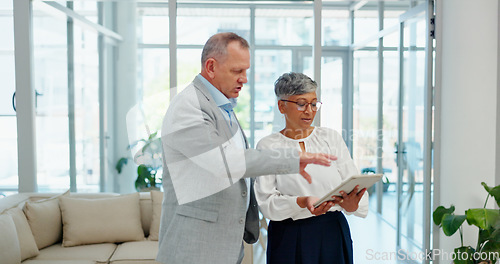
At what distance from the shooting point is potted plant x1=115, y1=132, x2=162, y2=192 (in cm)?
371

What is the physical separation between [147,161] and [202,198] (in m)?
2.27

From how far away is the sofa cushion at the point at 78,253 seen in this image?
3.16 metres

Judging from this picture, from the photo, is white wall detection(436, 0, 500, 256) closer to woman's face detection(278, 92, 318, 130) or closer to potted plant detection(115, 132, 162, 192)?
woman's face detection(278, 92, 318, 130)

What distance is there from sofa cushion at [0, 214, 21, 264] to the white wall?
3133 millimetres

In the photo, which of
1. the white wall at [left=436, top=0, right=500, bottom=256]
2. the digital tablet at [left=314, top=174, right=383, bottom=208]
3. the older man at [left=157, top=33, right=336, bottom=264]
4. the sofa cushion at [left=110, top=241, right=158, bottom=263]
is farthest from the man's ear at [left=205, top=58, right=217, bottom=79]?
the white wall at [left=436, top=0, right=500, bottom=256]

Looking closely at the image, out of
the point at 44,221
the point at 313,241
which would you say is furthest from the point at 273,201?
the point at 44,221

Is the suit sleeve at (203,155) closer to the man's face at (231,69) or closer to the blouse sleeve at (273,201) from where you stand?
the man's face at (231,69)

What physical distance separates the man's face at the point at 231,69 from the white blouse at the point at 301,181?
37cm

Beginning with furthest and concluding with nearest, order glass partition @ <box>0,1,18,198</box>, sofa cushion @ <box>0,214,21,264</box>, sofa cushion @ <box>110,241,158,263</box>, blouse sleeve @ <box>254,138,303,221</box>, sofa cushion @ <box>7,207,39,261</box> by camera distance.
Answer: glass partition @ <box>0,1,18,198</box> < sofa cushion @ <box>110,241,158,263</box> < sofa cushion @ <box>7,207,39,261</box> < sofa cushion @ <box>0,214,21,264</box> < blouse sleeve @ <box>254,138,303,221</box>

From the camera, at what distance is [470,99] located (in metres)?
3.40

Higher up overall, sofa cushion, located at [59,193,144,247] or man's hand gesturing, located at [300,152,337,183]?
man's hand gesturing, located at [300,152,337,183]

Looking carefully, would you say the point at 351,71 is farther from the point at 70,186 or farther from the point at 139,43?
the point at 70,186

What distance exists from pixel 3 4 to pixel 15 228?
2.69 metres

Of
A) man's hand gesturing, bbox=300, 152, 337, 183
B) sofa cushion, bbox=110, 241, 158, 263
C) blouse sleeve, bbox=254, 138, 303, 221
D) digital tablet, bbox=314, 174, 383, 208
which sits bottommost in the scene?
sofa cushion, bbox=110, 241, 158, 263
